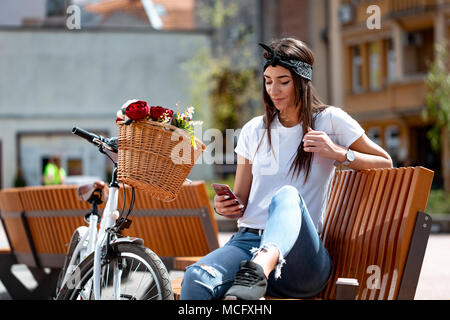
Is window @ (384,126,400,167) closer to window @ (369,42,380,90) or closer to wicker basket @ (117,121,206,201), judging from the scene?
window @ (369,42,380,90)

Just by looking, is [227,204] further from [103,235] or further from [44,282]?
[44,282]

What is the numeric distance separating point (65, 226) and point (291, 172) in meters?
3.41

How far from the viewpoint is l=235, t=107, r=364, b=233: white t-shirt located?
395 centimetres

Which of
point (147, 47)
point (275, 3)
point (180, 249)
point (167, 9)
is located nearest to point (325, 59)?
point (275, 3)

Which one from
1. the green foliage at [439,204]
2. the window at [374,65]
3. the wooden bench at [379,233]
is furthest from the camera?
the window at [374,65]

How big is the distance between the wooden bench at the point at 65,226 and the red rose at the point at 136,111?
269 centimetres

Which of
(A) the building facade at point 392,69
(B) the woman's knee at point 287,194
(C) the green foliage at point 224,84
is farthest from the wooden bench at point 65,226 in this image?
(C) the green foliage at point 224,84

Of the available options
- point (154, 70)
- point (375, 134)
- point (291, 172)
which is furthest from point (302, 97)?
point (154, 70)

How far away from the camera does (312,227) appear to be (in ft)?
11.7

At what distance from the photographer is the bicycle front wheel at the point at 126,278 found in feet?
11.3

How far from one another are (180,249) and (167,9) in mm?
36446

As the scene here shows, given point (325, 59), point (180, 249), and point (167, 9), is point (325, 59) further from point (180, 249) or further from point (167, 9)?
point (180, 249)

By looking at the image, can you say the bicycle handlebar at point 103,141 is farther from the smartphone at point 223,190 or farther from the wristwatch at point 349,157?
the wristwatch at point 349,157
